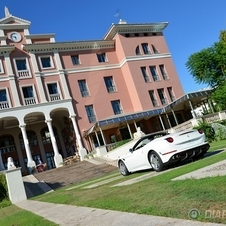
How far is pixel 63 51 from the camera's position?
34.0 meters

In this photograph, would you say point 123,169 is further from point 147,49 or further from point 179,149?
point 147,49

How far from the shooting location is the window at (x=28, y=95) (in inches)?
1194

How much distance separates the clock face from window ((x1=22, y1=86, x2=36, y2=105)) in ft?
20.5

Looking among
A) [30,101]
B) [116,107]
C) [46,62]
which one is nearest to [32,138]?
[30,101]

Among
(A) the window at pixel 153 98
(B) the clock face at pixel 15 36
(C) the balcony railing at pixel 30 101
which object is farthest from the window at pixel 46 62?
(A) the window at pixel 153 98

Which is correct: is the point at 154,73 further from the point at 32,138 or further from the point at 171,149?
the point at 171,149

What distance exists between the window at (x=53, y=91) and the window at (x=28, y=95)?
6.69ft

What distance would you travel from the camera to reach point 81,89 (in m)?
33.5

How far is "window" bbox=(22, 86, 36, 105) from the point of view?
30328 millimetres

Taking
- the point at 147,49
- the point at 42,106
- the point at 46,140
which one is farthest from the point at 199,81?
the point at 46,140

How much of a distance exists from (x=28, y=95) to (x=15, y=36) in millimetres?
7698

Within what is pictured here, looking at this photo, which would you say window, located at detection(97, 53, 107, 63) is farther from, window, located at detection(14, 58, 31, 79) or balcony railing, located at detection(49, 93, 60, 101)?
window, located at detection(14, 58, 31, 79)

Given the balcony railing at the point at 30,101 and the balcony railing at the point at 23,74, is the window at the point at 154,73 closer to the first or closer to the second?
the balcony railing at the point at 30,101

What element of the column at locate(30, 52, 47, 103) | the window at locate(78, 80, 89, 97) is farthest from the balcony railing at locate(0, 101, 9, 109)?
the window at locate(78, 80, 89, 97)
